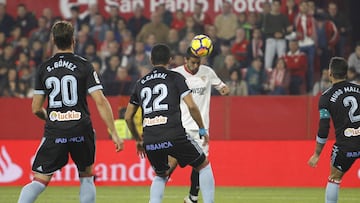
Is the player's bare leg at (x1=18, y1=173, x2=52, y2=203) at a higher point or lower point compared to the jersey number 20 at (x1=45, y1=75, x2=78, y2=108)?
lower

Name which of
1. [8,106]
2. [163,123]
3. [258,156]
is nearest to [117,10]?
[8,106]

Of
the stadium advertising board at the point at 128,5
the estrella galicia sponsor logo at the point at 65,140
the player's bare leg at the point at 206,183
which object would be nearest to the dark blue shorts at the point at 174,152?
the player's bare leg at the point at 206,183

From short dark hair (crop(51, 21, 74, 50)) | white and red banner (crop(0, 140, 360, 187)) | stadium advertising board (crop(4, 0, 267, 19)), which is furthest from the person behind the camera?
stadium advertising board (crop(4, 0, 267, 19))

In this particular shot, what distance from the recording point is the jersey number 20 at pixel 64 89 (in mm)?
9766

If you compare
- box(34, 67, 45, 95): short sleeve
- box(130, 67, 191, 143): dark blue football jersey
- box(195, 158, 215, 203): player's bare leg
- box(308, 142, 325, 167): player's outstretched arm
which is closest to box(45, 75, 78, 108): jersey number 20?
box(34, 67, 45, 95): short sleeve

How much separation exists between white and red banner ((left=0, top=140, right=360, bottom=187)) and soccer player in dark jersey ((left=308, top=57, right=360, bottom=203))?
6385 mm

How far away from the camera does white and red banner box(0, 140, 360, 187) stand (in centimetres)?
1769

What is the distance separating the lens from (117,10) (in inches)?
880

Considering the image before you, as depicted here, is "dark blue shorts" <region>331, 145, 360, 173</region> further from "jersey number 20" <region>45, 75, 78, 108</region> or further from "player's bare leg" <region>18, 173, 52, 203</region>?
"player's bare leg" <region>18, 173, 52, 203</region>

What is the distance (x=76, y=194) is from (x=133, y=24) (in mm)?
7241

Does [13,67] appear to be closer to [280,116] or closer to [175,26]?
[175,26]

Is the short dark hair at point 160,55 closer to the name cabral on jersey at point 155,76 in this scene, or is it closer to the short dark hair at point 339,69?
the name cabral on jersey at point 155,76

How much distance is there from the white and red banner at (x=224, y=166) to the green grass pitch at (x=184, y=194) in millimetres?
449

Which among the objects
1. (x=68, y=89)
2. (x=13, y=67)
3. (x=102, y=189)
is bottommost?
(x=102, y=189)
